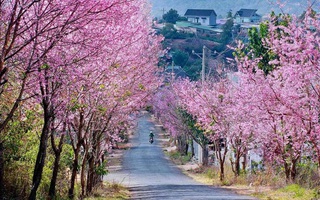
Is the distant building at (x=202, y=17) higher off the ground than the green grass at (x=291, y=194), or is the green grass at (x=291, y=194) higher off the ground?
the distant building at (x=202, y=17)

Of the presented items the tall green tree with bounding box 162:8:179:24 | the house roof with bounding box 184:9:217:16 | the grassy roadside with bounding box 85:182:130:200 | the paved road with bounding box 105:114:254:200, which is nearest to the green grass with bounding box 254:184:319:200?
the paved road with bounding box 105:114:254:200

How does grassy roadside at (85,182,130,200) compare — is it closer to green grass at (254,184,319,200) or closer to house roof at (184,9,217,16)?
green grass at (254,184,319,200)

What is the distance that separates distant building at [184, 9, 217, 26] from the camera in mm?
131125

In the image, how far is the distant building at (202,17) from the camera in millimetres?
131125

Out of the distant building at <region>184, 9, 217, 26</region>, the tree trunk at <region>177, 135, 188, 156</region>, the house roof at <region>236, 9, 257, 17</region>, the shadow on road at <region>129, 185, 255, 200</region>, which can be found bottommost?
the shadow on road at <region>129, 185, 255, 200</region>

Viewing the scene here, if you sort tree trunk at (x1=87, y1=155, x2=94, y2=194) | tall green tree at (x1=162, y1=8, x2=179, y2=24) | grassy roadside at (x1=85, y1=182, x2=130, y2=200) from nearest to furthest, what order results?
grassy roadside at (x1=85, y1=182, x2=130, y2=200) < tree trunk at (x1=87, y1=155, x2=94, y2=194) < tall green tree at (x1=162, y1=8, x2=179, y2=24)

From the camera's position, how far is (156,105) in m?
63.9

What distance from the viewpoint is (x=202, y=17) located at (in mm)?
130750

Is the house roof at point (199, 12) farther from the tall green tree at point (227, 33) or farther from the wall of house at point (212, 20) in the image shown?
Answer: the tall green tree at point (227, 33)

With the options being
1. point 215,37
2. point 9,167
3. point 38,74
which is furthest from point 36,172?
point 215,37

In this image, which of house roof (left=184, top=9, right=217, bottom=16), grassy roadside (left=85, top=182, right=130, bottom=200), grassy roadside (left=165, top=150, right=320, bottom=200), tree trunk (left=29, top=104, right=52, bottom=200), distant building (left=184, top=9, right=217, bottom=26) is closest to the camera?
tree trunk (left=29, top=104, right=52, bottom=200)

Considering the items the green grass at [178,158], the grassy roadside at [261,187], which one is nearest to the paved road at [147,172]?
the green grass at [178,158]

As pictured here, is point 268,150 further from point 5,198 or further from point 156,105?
point 156,105

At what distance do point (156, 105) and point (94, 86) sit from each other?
161 ft
